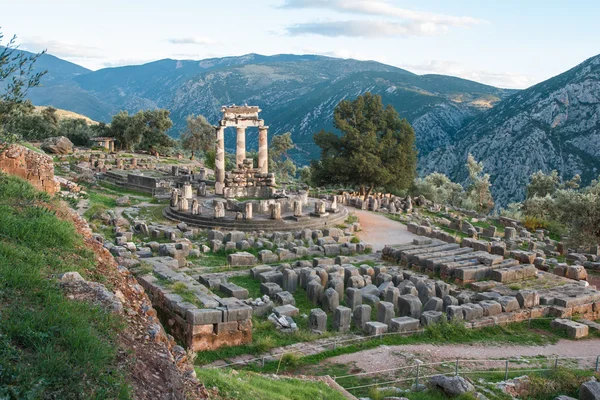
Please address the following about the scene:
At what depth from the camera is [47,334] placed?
5.84 metres

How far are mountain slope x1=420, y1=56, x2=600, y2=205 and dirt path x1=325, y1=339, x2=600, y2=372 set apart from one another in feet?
195

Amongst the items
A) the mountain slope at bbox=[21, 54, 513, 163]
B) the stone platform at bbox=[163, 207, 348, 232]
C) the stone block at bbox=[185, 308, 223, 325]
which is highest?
the mountain slope at bbox=[21, 54, 513, 163]

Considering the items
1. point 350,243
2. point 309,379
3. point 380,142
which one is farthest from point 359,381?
point 380,142

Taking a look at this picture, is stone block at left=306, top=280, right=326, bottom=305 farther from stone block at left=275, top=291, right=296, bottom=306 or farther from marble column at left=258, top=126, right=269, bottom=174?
marble column at left=258, top=126, right=269, bottom=174

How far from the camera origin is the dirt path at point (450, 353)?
12.1m

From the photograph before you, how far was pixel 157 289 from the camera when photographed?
14.0 m

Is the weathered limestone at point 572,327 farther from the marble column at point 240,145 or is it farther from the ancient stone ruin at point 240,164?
the marble column at point 240,145

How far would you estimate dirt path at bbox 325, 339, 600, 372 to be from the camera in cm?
1209

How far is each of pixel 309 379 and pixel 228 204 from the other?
20.4m

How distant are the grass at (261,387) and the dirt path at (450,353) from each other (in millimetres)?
2184

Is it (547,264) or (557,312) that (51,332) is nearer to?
(557,312)

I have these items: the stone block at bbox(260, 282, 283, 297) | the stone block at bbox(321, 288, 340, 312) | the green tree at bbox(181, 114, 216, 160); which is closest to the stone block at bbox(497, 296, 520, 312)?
the stone block at bbox(321, 288, 340, 312)

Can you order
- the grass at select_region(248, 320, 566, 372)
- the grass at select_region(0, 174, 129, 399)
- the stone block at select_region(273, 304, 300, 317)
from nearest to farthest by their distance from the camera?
the grass at select_region(0, 174, 129, 399) < the grass at select_region(248, 320, 566, 372) < the stone block at select_region(273, 304, 300, 317)

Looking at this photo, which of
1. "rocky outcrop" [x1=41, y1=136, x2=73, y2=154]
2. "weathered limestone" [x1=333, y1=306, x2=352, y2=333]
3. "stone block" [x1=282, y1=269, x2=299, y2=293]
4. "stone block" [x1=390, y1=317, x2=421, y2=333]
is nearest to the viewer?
"stone block" [x1=390, y1=317, x2=421, y2=333]
